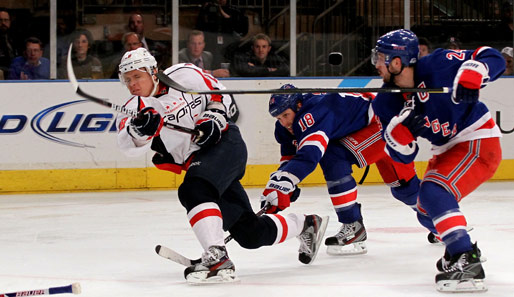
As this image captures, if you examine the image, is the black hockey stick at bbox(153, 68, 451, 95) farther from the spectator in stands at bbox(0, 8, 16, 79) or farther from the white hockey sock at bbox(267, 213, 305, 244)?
the spectator in stands at bbox(0, 8, 16, 79)

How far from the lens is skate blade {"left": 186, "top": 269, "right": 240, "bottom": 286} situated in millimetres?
3277

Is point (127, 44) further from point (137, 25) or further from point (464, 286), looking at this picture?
point (464, 286)

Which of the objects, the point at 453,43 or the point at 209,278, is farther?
the point at 453,43

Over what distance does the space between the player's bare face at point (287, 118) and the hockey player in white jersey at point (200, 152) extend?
402 mm

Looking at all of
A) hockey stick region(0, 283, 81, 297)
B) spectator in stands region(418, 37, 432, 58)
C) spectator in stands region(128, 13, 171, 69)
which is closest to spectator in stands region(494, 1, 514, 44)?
spectator in stands region(418, 37, 432, 58)

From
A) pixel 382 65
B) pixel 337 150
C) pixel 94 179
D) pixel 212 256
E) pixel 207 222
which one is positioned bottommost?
pixel 94 179

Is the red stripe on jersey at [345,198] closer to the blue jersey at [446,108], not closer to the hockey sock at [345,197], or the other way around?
the hockey sock at [345,197]

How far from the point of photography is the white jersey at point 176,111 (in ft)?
11.3

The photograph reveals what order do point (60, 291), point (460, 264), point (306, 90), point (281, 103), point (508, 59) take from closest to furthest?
point (60, 291), point (460, 264), point (306, 90), point (281, 103), point (508, 59)

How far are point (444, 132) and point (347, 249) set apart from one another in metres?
0.92

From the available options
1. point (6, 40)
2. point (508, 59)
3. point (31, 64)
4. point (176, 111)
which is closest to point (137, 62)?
point (176, 111)

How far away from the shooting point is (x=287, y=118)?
393cm

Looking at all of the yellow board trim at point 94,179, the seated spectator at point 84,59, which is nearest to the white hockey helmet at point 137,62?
the yellow board trim at point 94,179

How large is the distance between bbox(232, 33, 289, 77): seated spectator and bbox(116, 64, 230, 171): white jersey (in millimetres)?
3351
